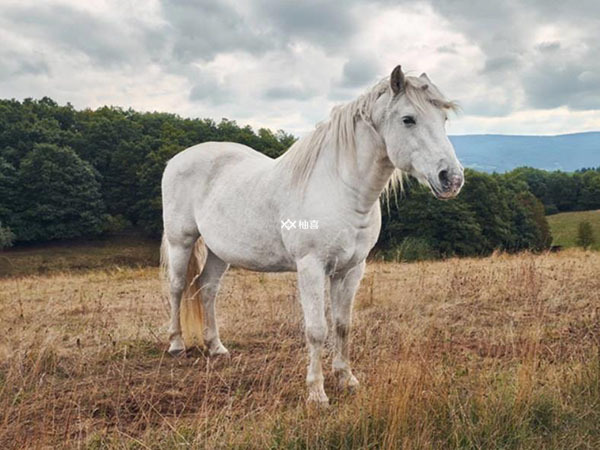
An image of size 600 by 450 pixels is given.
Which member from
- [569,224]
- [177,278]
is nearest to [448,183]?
[177,278]

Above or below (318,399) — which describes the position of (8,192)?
above

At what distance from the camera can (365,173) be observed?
334 cm

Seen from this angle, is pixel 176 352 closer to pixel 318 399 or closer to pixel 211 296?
pixel 211 296

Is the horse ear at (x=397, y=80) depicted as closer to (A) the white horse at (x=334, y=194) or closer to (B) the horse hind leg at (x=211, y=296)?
(A) the white horse at (x=334, y=194)

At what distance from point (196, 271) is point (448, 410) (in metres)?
3.22

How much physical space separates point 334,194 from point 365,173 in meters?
0.28

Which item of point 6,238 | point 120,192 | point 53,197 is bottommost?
point 6,238

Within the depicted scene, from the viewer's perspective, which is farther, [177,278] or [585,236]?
[585,236]

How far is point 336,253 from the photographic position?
130 inches

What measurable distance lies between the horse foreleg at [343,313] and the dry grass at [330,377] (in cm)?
18

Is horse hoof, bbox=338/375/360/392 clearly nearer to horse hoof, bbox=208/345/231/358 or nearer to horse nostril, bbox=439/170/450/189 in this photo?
horse hoof, bbox=208/345/231/358

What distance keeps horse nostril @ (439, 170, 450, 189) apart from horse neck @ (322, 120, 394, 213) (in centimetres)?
59

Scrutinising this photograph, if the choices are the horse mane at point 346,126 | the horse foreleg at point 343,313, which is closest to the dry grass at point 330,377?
the horse foreleg at point 343,313

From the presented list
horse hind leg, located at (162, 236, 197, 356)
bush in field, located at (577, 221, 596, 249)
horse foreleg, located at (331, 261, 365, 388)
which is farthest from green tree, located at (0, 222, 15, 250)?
bush in field, located at (577, 221, 596, 249)
